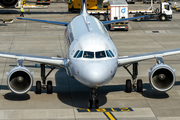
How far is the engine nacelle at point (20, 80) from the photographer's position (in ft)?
61.9

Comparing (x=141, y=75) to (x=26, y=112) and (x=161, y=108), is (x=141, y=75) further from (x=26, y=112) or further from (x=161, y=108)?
(x=26, y=112)

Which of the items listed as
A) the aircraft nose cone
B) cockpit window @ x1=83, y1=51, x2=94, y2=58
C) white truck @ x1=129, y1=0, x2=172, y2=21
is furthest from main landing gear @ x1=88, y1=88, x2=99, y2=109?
white truck @ x1=129, y1=0, x2=172, y2=21

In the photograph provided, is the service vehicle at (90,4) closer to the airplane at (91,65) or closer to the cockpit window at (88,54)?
the airplane at (91,65)

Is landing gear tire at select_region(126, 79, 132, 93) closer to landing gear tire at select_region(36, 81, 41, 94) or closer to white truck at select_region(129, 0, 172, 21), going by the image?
landing gear tire at select_region(36, 81, 41, 94)

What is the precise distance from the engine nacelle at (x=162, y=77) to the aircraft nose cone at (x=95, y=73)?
3346 millimetres

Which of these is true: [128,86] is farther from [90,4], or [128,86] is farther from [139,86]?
[90,4]

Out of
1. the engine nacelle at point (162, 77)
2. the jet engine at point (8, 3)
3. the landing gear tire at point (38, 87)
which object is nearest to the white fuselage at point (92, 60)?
the engine nacelle at point (162, 77)

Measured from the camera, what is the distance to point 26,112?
18.3 meters

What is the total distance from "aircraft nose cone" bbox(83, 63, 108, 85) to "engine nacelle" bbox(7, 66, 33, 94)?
3523 millimetres

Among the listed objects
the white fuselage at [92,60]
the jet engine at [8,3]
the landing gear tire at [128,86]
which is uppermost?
the white fuselage at [92,60]

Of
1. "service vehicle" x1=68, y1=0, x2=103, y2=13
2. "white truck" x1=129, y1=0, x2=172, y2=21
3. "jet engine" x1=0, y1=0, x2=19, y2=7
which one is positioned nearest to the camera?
"white truck" x1=129, y1=0, x2=172, y2=21

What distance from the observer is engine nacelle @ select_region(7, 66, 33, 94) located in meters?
18.9

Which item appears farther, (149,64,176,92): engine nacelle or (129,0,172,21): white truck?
(129,0,172,21): white truck

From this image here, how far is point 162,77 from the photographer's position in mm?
19281
